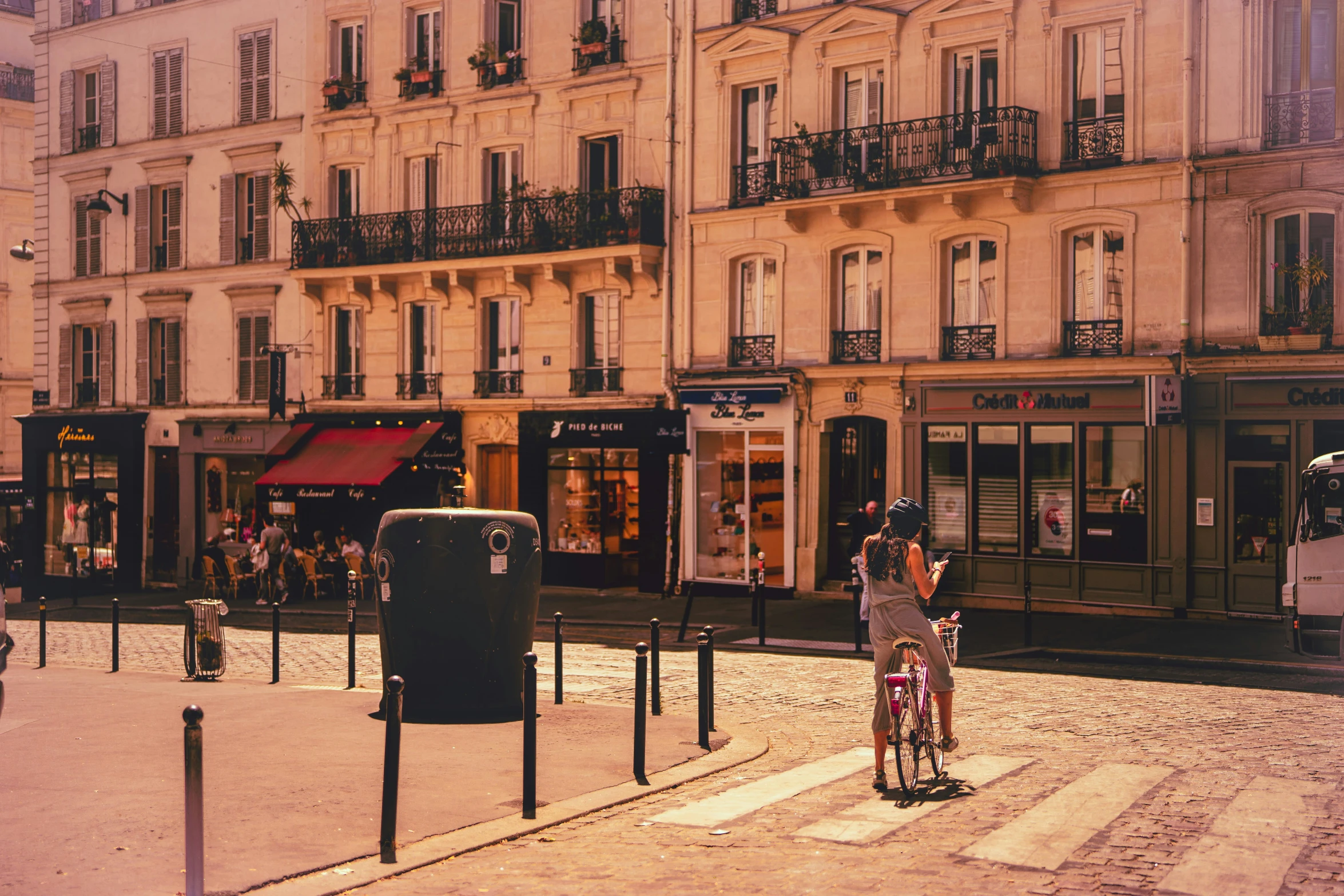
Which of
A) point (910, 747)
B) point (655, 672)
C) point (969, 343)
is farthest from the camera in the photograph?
point (969, 343)

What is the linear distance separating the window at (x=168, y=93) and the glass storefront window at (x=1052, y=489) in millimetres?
21552

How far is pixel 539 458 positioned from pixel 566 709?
16.1 metres

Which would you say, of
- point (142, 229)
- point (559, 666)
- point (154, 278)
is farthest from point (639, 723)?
point (142, 229)

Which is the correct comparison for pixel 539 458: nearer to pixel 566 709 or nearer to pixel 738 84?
pixel 738 84

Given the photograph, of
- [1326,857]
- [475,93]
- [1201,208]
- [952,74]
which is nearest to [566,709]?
[1326,857]

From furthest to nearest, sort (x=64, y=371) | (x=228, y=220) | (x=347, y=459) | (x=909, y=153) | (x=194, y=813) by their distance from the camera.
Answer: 1. (x=64, y=371)
2. (x=228, y=220)
3. (x=347, y=459)
4. (x=909, y=153)
5. (x=194, y=813)

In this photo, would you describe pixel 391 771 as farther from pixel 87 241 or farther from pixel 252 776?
pixel 87 241

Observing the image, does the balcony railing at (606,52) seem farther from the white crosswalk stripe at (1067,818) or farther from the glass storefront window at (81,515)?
the white crosswalk stripe at (1067,818)

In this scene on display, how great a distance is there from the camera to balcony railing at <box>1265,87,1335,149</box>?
20875mm

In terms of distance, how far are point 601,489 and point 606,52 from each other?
8250 millimetres

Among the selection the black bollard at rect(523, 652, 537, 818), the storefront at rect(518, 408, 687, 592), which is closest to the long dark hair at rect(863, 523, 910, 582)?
the black bollard at rect(523, 652, 537, 818)

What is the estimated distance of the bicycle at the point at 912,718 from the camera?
8.89 metres

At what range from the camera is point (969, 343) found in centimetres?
2409

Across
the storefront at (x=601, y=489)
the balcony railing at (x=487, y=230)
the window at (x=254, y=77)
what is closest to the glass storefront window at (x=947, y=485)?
the storefront at (x=601, y=489)
